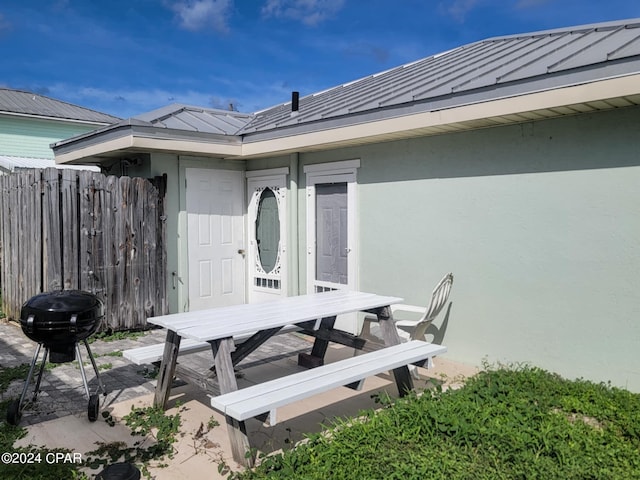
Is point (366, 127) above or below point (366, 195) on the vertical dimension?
above

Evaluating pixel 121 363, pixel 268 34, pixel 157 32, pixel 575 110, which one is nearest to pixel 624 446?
pixel 575 110

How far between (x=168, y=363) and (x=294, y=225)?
3.40m

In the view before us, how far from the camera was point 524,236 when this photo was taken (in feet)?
14.6

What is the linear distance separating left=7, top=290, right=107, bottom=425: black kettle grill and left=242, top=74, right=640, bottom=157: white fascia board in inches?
125

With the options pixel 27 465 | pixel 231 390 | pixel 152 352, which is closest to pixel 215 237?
pixel 152 352

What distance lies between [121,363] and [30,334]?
1797 millimetres

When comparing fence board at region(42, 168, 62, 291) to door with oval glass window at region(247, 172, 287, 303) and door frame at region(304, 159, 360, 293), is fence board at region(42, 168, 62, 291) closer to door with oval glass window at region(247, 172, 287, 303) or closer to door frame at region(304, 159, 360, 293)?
door with oval glass window at region(247, 172, 287, 303)

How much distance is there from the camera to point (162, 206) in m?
6.63

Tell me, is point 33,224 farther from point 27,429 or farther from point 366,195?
point 366,195

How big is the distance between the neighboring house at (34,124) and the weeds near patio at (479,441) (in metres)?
12.5

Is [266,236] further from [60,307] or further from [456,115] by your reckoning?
[60,307]

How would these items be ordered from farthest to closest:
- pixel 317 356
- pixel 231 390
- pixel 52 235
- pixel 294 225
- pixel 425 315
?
pixel 294 225 → pixel 52 235 → pixel 317 356 → pixel 425 315 → pixel 231 390

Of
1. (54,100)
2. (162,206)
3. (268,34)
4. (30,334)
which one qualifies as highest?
(268,34)

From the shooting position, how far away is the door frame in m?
5.91
